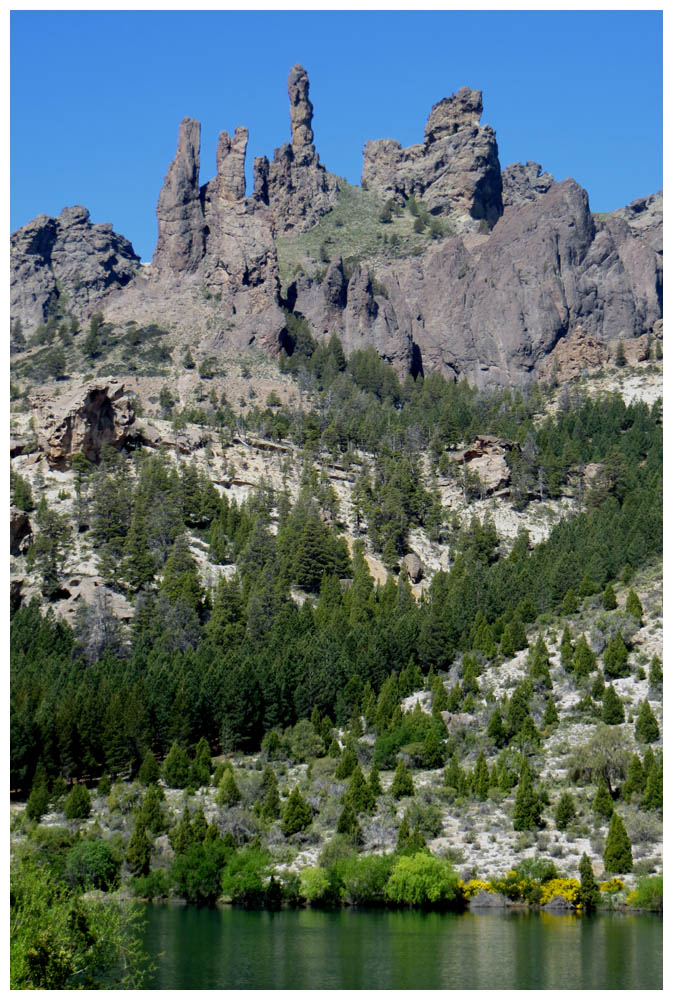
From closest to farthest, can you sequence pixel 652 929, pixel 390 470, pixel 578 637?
pixel 652 929 → pixel 578 637 → pixel 390 470

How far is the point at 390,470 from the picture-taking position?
A: 15862 centimetres

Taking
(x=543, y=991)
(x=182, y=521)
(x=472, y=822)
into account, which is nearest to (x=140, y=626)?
(x=182, y=521)

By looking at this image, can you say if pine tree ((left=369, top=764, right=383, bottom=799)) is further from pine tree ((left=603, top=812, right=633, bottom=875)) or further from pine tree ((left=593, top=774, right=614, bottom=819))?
pine tree ((left=603, top=812, right=633, bottom=875))

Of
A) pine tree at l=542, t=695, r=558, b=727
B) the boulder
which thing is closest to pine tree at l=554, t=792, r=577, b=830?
pine tree at l=542, t=695, r=558, b=727

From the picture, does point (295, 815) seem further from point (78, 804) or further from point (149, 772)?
point (78, 804)

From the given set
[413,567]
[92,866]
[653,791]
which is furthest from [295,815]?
[413,567]

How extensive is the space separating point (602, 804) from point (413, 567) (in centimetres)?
6196

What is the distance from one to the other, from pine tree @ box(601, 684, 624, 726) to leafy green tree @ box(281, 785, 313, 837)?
24.0m

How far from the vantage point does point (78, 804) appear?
84.8 meters

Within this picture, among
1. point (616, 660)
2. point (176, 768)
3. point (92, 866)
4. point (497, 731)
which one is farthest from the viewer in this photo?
point (616, 660)

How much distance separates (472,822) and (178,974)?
32.3 metres

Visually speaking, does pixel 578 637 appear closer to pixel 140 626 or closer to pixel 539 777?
pixel 539 777

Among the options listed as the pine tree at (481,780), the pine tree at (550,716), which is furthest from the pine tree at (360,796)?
the pine tree at (550,716)

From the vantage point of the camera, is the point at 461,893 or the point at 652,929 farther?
the point at 461,893
